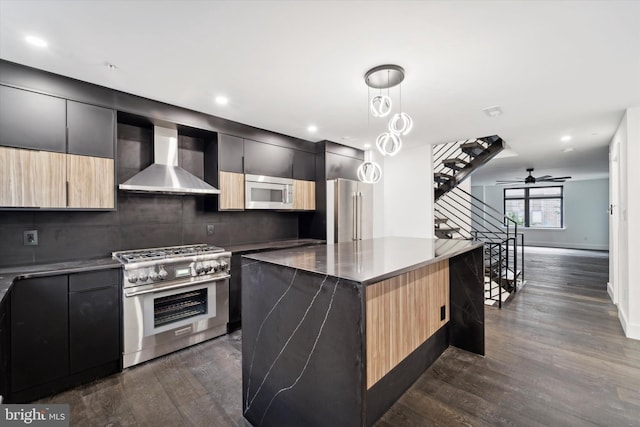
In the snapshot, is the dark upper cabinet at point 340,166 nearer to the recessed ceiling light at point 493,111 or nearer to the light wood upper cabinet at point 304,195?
the light wood upper cabinet at point 304,195

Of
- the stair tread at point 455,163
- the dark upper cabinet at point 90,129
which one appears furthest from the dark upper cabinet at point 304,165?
the stair tread at point 455,163

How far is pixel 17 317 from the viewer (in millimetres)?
2008

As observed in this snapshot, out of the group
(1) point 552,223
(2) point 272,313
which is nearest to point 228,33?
(2) point 272,313

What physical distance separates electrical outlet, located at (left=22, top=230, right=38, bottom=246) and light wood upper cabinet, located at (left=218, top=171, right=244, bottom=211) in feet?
5.35

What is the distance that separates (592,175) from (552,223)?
229 centimetres

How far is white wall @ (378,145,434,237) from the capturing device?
16.6ft

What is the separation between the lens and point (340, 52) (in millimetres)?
2061

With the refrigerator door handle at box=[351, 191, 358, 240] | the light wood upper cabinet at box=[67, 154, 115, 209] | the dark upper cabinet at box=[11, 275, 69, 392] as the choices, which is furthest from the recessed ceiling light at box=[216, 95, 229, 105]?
the refrigerator door handle at box=[351, 191, 358, 240]

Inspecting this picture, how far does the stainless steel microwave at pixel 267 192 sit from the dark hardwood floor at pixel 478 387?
1.67 metres

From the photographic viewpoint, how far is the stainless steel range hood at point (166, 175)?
9.68 ft

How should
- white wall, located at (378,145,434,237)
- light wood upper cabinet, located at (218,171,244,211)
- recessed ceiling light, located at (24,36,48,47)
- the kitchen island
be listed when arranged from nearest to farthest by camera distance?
the kitchen island
recessed ceiling light, located at (24,36,48,47)
light wood upper cabinet, located at (218,171,244,211)
white wall, located at (378,145,434,237)

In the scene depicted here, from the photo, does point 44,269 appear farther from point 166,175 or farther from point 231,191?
point 231,191

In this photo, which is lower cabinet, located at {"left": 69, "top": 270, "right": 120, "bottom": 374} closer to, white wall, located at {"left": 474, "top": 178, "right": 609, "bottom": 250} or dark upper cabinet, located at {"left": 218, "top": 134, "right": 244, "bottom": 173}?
dark upper cabinet, located at {"left": 218, "top": 134, "right": 244, "bottom": 173}

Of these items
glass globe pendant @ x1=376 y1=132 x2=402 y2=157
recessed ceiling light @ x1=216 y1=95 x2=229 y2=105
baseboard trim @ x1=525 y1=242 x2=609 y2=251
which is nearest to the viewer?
glass globe pendant @ x1=376 y1=132 x2=402 y2=157
